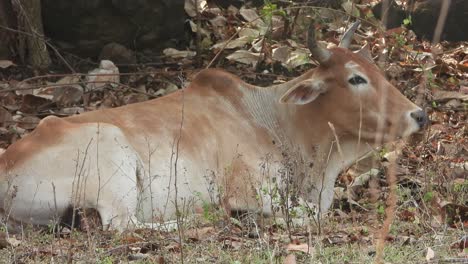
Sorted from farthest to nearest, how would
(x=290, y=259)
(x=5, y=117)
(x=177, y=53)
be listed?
(x=177, y=53)
(x=5, y=117)
(x=290, y=259)

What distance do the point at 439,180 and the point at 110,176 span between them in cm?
208

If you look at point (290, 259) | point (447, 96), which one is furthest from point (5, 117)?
point (290, 259)

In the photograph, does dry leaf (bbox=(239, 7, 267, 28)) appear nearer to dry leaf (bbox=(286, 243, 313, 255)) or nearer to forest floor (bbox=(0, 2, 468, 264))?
forest floor (bbox=(0, 2, 468, 264))

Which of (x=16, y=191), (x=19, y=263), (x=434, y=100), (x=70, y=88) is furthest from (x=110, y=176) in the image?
(x=434, y=100)

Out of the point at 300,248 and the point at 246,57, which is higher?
the point at 246,57

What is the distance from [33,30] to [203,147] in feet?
9.91

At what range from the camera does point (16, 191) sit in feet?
19.3

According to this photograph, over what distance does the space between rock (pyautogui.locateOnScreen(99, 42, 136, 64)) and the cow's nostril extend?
3.82m

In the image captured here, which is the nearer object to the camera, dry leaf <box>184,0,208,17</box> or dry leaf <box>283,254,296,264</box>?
dry leaf <box>283,254,296,264</box>

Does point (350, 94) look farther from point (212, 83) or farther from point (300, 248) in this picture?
point (300, 248)

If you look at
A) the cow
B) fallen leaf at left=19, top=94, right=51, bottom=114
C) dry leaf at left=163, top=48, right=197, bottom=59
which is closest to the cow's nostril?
the cow

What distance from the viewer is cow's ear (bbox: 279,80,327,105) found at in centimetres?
757

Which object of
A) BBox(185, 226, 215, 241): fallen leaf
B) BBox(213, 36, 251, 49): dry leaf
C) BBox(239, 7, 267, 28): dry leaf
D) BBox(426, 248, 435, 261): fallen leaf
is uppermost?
BBox(239, 7, 267, 28): dry leaf

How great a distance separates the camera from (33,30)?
970cm
